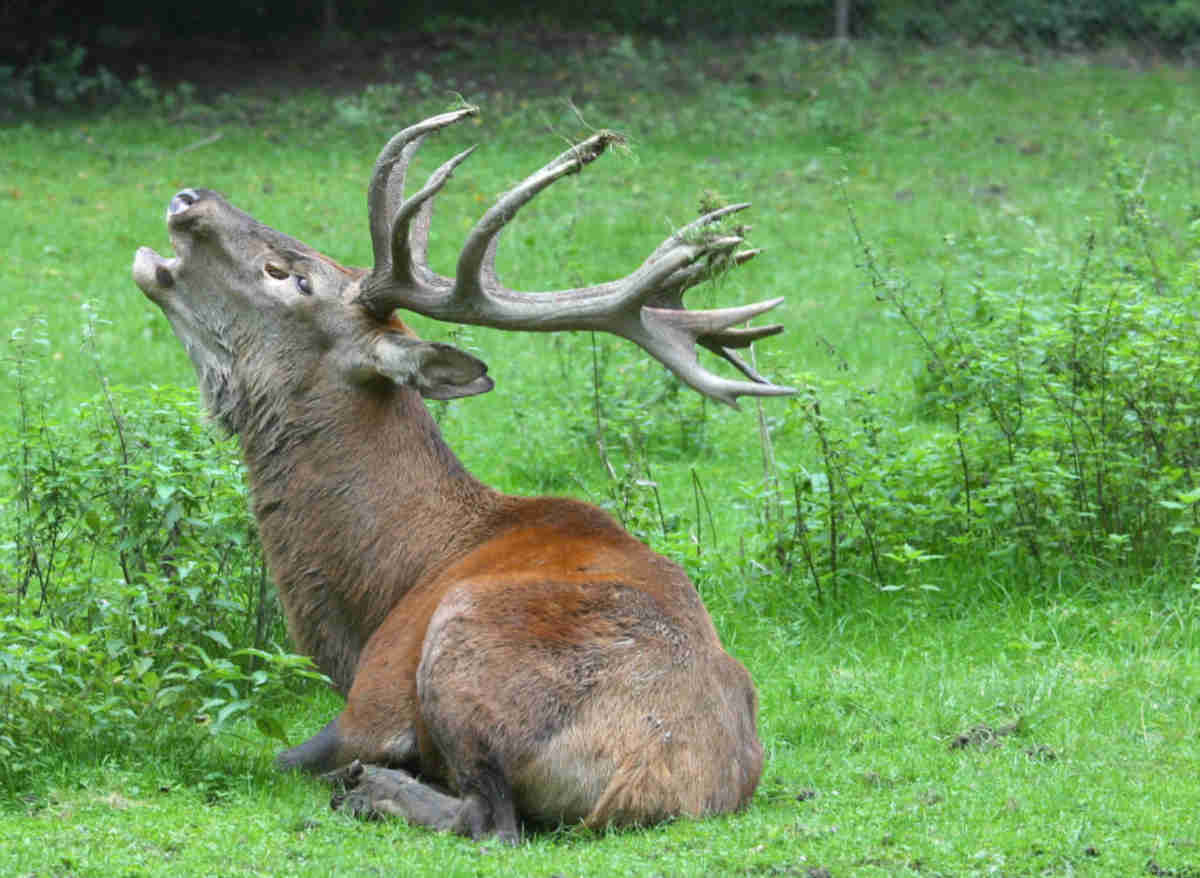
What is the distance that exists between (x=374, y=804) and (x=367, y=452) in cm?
137

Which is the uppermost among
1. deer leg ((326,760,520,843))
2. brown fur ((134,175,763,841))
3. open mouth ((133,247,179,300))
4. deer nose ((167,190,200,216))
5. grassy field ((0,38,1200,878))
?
deer nose ((167,190,200,216))

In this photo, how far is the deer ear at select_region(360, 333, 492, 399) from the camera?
239 inches

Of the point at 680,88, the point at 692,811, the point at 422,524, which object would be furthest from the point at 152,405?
the point at 680,88

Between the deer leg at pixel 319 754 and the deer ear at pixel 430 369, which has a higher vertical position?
the deer ear at pixel 430 369

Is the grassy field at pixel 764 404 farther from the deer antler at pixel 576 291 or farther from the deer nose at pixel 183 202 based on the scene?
the deer nose at pixel 183 202

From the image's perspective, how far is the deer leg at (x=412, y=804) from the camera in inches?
208

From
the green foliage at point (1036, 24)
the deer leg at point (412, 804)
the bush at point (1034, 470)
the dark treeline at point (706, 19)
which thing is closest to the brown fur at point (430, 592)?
the deer leg at point (412, 804)

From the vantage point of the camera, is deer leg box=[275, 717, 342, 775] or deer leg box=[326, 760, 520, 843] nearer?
deer leg box=[326, 760, 520, 843]

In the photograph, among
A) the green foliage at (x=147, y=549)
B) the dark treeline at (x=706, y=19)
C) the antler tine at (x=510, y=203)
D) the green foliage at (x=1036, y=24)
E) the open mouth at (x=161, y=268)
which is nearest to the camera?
the antler tine at (x=510, y=203)

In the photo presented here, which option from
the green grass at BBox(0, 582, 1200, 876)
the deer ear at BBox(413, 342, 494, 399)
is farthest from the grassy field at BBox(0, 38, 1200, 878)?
the deer ear at BBox(413, 342, 494, 399)

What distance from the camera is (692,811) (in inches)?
209

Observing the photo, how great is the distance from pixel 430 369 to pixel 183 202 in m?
1.23

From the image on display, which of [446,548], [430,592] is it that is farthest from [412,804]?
[446,548]

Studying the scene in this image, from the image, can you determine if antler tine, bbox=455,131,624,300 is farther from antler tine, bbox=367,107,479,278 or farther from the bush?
the bush
